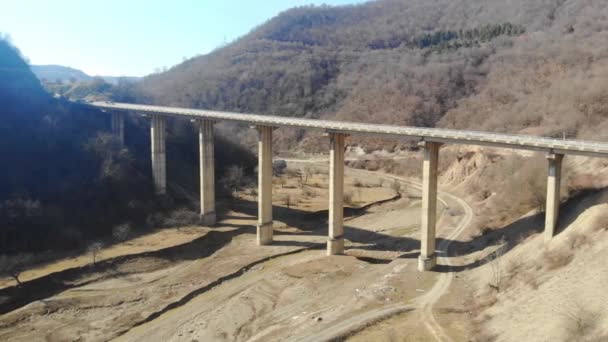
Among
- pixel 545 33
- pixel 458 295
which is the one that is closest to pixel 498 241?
pixel 458 295

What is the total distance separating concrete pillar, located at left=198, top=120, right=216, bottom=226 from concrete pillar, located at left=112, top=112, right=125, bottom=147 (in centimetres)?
1860

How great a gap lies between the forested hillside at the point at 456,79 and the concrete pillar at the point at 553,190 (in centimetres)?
1961

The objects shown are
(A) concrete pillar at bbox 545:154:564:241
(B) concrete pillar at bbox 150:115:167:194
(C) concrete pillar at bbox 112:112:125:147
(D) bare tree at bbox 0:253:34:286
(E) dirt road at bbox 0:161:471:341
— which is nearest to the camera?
(E) dirt road at bbox 0:161:471:341

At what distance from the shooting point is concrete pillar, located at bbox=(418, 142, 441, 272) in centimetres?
3697

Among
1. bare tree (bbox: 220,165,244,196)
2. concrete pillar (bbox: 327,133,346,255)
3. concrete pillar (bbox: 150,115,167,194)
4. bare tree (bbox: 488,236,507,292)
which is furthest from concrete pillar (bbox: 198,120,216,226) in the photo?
bare tree (bbox: 488,236,507,292)

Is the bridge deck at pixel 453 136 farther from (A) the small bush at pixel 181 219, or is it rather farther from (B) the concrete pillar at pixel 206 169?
(A) the small bush at pixel 181 219

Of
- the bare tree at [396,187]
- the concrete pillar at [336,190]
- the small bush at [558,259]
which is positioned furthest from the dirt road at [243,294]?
the bare tree at [396,187]

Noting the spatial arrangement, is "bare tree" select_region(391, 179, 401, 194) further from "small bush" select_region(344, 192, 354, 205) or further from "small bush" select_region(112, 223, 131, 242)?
"small bush" select_region(112, 223, 131, 242)

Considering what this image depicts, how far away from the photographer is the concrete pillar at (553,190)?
31438mm

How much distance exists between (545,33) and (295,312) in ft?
403

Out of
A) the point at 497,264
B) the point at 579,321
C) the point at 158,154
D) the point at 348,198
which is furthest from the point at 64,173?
the point at 579,321

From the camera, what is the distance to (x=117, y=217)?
52.1m

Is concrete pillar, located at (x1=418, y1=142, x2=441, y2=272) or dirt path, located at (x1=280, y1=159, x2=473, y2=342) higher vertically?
concrete pillar, located at (x1=418, y1=142, x2=441, y2=272)

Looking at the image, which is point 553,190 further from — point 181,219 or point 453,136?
point 181,219
